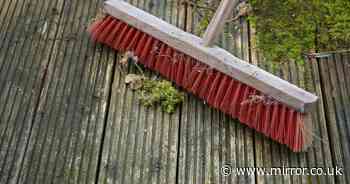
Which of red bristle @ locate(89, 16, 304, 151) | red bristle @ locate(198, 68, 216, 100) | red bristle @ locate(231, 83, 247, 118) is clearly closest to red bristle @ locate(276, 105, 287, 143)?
red bristle @ locate(89, 16, 304, 151)

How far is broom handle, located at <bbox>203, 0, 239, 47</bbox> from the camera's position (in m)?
1.19

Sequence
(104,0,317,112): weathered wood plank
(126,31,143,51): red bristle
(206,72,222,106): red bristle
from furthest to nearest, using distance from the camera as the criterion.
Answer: (126,31,143,51): red bristle, (206,72,222,106): red bristle, (104,0,317,112): weathered wood plank

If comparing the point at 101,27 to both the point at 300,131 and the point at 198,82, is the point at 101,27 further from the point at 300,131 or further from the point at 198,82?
the point at 300,131

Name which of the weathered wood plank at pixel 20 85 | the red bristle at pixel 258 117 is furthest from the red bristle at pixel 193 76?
the weathered wood plank at pixel 20 85

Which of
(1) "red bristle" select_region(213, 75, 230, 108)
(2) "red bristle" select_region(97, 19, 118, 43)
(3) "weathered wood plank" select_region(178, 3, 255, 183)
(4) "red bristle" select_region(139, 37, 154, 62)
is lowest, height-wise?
(3) "weathered wood plank" select_region(178, 3, 255, 183)

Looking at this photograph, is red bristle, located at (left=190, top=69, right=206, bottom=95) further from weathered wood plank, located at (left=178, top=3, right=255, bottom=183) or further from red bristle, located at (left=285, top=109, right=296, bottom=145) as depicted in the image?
red bristle, located at (left=285, top=109, right=296, bottom=145)

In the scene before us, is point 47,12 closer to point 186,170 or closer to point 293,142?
point 186,170

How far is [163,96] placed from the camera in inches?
50.9

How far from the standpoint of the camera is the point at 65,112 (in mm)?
1289

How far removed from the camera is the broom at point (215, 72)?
1.17 metres

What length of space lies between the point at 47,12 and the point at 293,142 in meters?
0.96

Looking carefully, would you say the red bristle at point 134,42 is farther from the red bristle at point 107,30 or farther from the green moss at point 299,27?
the green moss at point 299,27

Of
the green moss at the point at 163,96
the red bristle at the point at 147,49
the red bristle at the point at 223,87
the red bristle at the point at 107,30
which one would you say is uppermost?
the red bristle at the point at 107,30

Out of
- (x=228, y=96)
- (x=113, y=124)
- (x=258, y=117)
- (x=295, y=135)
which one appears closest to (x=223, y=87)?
(x=228, y=96)
